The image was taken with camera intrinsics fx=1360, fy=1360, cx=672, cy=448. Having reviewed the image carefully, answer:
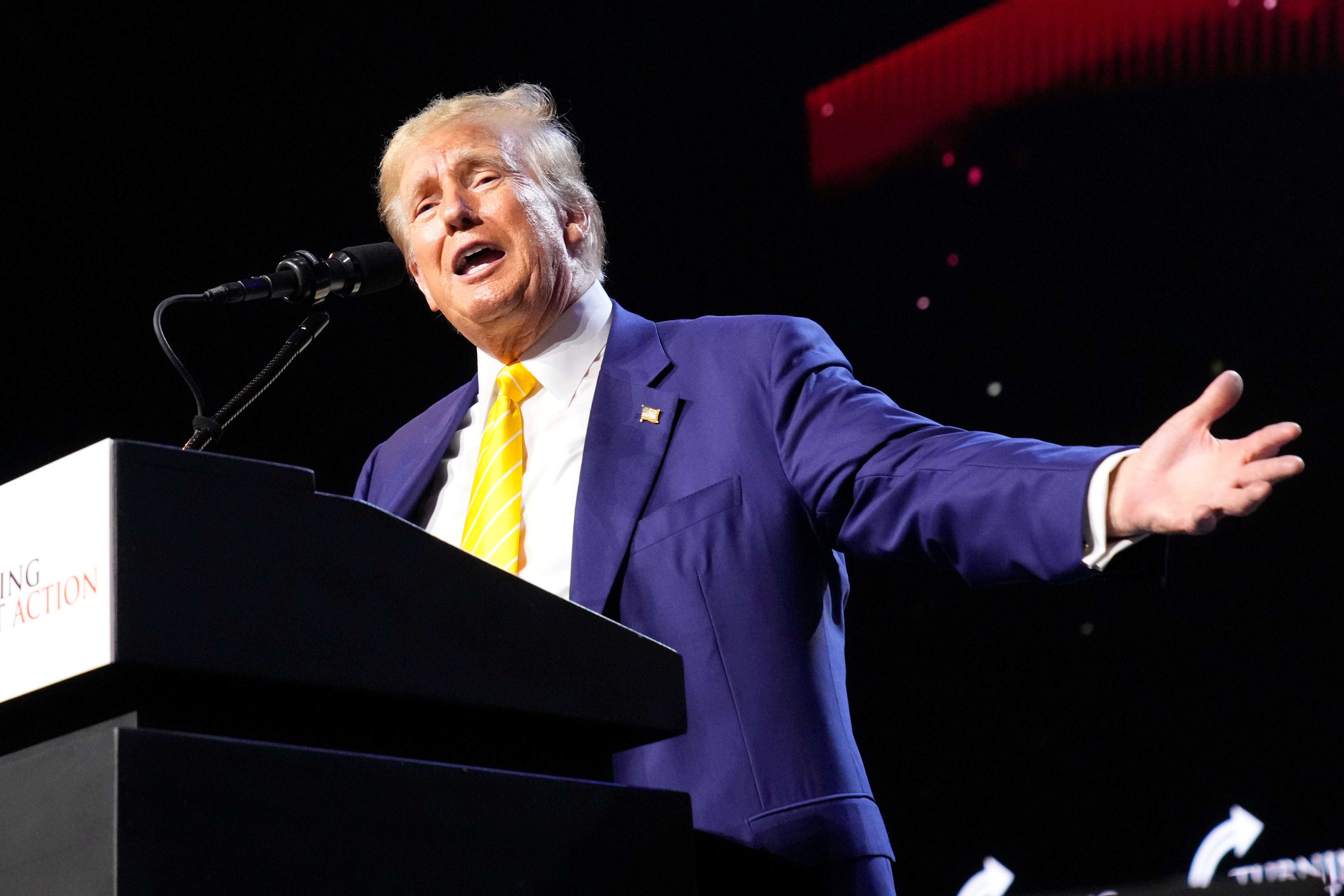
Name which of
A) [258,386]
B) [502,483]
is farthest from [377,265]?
[502,483]

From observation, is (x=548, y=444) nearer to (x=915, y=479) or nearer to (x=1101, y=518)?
(x=915, y=479)

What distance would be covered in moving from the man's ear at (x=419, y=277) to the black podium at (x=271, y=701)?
1.13m

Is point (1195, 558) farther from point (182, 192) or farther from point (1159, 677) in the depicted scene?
point (182, 192)

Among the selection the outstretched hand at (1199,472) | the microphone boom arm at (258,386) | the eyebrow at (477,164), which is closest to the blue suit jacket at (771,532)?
the outstretched hand at (1199,472)

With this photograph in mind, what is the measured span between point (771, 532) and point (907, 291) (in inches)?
75.0

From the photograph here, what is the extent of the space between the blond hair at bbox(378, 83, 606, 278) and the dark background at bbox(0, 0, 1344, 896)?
1.08m

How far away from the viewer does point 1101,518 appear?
1.13 meters

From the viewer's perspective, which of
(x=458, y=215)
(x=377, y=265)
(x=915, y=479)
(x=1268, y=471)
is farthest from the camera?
(x=458, y=215)

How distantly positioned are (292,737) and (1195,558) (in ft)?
7.72

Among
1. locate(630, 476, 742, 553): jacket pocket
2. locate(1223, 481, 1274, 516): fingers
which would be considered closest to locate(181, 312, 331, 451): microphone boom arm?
locate(630, 476, 742, 553): jacket pocket

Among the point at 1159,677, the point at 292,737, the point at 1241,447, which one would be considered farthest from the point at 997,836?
the point at 292,737

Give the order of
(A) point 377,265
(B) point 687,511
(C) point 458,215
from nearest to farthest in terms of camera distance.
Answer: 1. (B) point 687,511
2. (A) point 377,265
3. (C) point 458,215

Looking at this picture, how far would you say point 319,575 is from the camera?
874 millimetres

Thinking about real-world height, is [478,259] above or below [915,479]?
above
